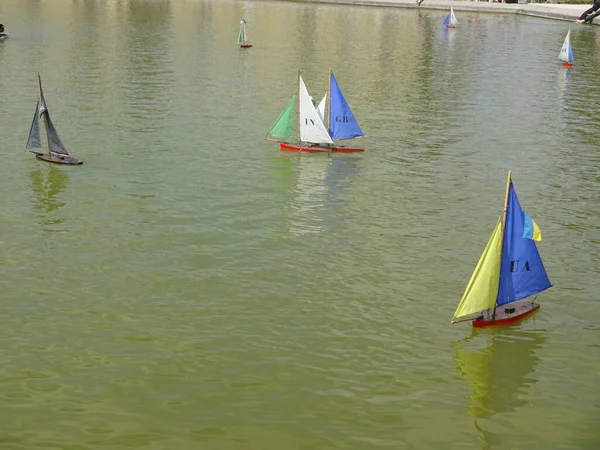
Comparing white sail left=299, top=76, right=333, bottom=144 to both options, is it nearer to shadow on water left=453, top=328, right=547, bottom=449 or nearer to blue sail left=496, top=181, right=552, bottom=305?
blue sail left=496, top=181, right=552, bottom=305

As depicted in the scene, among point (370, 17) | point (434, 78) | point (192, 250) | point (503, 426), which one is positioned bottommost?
point (503, 426)

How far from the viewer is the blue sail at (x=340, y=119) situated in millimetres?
46688

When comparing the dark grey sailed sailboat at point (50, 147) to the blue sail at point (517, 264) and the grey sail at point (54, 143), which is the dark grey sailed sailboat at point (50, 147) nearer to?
the grey sail at point (54, 143)

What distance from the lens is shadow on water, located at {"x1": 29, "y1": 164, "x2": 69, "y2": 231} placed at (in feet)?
119

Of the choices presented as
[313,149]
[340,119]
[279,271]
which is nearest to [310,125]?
[313,149]

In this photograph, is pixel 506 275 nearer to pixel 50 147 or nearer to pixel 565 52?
pixel 50 147

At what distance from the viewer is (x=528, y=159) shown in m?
47.9

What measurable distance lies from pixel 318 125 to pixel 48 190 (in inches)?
578

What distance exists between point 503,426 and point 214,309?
33.0 ft

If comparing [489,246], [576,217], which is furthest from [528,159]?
[489,246]

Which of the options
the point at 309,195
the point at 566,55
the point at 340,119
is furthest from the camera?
the point at 566,55

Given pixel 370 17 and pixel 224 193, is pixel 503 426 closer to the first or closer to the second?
pixel 224 193

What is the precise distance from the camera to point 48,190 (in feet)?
130

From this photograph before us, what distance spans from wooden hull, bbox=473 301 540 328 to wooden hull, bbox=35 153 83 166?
77.9 ft
